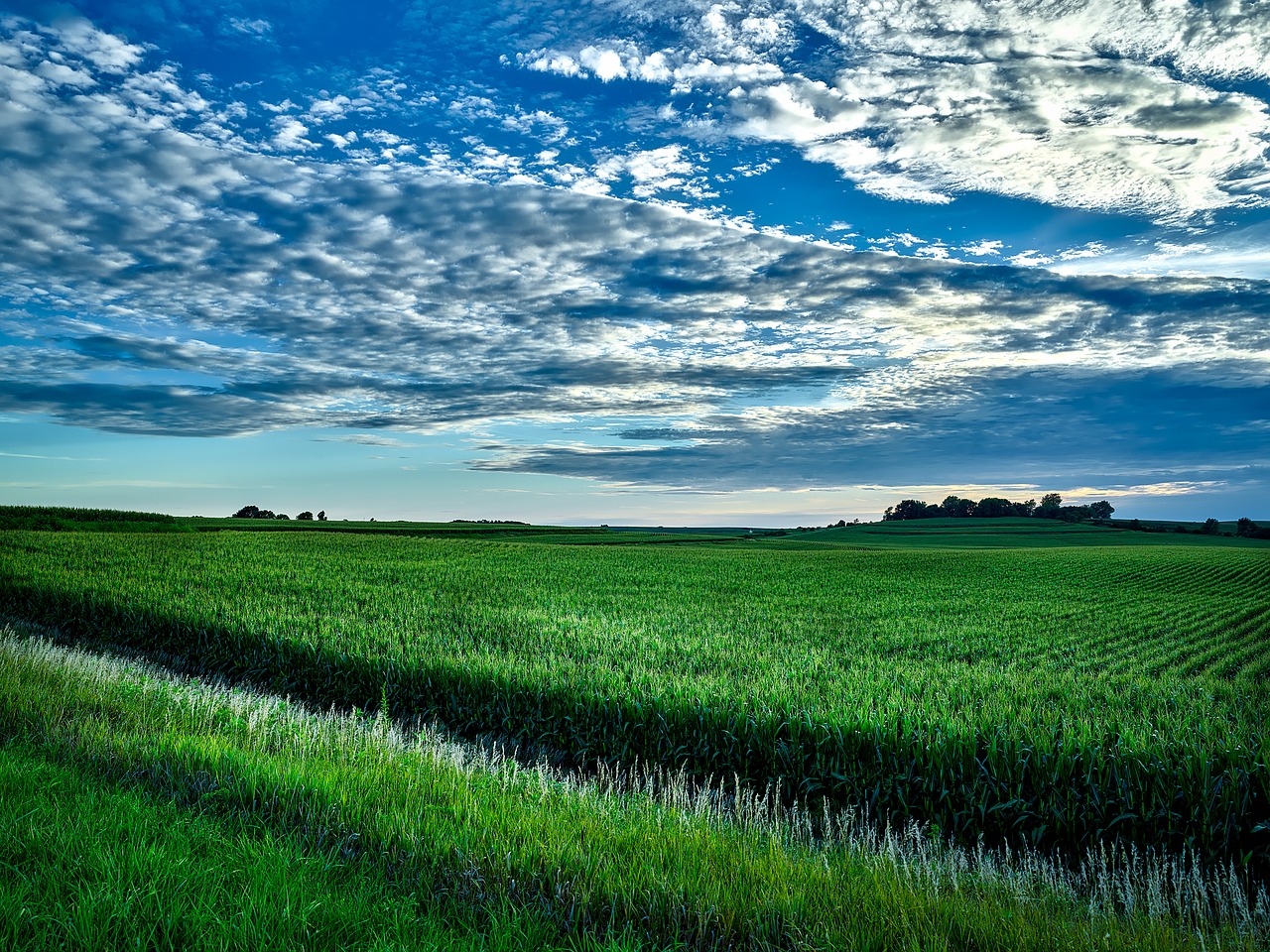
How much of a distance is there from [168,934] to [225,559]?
34.0 m

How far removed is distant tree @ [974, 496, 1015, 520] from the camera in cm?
16388

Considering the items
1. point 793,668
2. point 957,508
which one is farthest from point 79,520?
point 957,508

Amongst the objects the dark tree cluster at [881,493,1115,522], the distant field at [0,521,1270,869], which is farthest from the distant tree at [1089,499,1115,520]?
the distant field at [0,521,1270,869]

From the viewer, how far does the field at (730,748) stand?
224 inches

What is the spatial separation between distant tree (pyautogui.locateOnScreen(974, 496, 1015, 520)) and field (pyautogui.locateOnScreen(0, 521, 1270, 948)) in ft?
495

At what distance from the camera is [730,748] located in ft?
35.3

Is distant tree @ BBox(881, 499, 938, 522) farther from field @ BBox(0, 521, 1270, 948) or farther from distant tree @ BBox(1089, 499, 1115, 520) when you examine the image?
field @ BBox(0, 521, 1270, 948)

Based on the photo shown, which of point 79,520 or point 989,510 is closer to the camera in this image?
point 79,520

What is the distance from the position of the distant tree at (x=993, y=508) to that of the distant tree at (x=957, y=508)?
1.32 meters

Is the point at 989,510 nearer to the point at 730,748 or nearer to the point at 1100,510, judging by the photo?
the point at 1100,510

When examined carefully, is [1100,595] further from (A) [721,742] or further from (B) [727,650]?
(A) [721,742]

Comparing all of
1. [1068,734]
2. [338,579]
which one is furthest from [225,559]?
[1068,734]

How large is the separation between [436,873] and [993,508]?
181655mm

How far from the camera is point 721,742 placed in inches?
431
